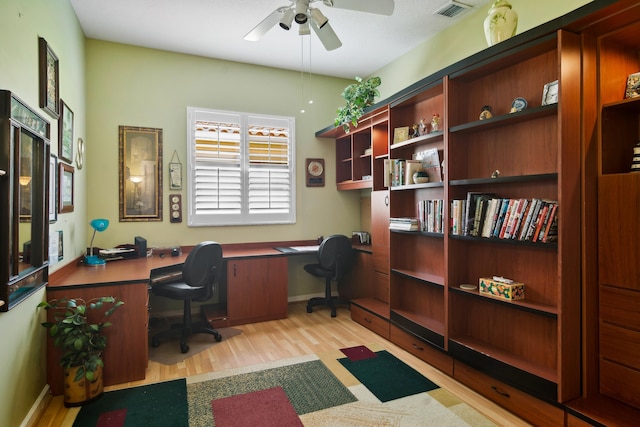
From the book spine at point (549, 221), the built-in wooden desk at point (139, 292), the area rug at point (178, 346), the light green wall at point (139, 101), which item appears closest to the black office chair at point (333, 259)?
the built-in wooden desk at point (139, 292)

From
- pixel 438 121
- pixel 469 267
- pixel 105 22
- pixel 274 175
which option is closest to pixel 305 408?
pixel 469 267

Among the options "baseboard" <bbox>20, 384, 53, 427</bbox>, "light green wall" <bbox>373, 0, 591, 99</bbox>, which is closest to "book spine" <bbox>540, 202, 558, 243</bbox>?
"light green wall" <bbox>373, 0, 591, 99</bbox>

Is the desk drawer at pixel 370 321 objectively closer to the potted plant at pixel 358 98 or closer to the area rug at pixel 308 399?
the area rug at pixel 308 399

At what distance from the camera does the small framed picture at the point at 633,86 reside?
2.04m

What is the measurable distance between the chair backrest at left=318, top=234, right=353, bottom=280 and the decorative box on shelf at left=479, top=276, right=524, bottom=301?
6.12ft

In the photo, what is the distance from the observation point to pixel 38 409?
2.27 meters

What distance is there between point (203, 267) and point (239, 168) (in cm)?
160

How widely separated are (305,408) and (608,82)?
2.65 m

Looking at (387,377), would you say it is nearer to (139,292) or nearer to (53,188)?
(139,292)

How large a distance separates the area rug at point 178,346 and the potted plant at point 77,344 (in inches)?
25.2

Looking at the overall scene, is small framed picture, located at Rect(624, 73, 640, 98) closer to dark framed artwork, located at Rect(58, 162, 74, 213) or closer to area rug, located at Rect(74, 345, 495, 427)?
area rug, located at Rect(74, 345, 495, 427)

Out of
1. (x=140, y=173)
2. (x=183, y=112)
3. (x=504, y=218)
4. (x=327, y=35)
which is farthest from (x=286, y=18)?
(x=140, y=173)

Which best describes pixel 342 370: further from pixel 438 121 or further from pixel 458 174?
pixel 438 121

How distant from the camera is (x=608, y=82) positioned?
2.11 m
